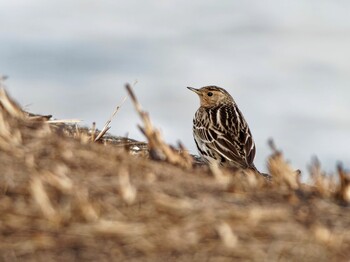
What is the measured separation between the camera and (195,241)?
6.97 meters

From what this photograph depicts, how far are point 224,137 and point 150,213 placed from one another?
9.15 m

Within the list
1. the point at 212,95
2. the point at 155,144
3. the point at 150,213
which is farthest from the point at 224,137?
the point at 150,213

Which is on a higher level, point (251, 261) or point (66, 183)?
point (66, 183)

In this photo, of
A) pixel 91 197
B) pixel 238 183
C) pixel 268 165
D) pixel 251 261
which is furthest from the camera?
pixel 268 165

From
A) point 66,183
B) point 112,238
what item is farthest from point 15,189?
point 112,238

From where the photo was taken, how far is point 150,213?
23.8 ft

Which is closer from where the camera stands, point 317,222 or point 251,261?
point 251,261

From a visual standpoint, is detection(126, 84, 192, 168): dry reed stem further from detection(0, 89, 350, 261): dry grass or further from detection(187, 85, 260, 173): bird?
detection(187, 85, 260, 173): bird

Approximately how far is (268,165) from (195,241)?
222 centimetres

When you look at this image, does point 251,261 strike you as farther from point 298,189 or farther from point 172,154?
point 172,154

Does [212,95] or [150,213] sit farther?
[212,95]

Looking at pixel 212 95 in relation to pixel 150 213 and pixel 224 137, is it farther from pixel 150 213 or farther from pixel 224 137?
pixel 150 213

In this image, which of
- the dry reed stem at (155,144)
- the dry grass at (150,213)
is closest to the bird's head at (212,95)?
the dry reed stem at (155,144)

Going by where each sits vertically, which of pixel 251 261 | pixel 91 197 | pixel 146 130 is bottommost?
pixel 251 261
